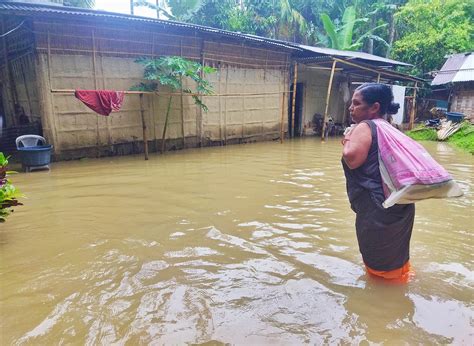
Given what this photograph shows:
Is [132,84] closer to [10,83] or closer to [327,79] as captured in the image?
[10,83]

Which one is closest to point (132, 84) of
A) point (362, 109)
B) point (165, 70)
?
point (165, 70)

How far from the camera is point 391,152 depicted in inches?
92.4

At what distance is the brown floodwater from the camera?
2.28 metres

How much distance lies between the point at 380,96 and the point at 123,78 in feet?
25.3

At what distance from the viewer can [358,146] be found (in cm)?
244

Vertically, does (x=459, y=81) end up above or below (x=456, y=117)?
above

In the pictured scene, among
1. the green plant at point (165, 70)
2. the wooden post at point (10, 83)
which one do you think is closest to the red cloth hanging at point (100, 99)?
the green plant at point (165, 70)

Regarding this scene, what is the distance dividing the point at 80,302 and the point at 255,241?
1771mm

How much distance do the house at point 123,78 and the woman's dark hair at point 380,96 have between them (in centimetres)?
601

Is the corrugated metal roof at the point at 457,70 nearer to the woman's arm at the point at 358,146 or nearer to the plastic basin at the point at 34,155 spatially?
the plastic basin at the point at 34,155

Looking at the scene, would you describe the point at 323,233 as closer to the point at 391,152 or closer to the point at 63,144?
the point at 391,152

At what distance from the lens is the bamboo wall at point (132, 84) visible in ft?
26.1

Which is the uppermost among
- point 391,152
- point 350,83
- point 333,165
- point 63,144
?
point 350,83

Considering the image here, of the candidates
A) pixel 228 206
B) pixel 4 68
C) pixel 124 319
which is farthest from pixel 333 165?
pixel 4 68
